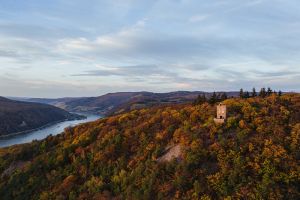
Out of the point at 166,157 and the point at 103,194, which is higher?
the point at 166,157

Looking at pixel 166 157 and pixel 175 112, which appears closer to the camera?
pixel 166 157

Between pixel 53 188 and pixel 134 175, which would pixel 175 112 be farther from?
pixel 53 188

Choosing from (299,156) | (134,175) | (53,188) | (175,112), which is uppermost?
(175,112)

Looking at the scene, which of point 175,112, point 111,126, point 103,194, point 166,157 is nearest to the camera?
point 103,194

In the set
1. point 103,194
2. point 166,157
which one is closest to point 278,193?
point 166,157

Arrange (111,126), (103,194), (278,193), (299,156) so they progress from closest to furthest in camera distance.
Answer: (278,193), (299,156), (103,194), (111,126)

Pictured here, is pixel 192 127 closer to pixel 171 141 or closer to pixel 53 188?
pixel 171 141

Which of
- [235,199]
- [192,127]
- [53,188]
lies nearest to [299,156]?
[235,199]
